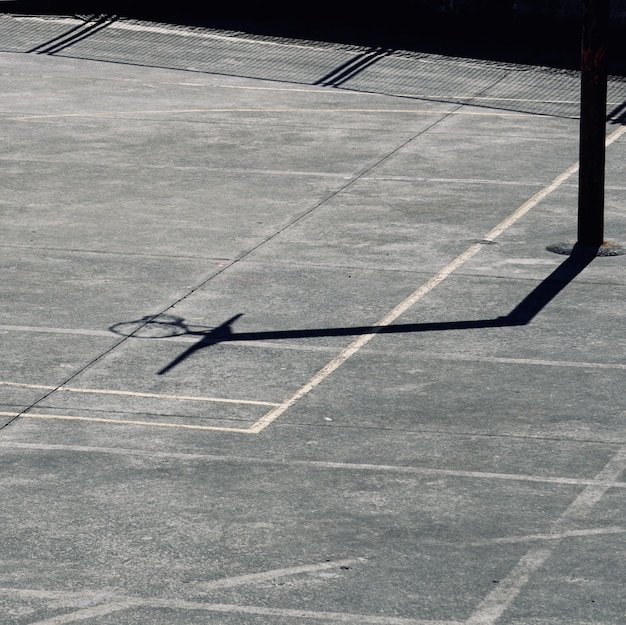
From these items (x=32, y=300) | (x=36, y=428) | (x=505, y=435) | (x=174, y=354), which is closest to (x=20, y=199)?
(x=32, y=300)

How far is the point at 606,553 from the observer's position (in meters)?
10.4

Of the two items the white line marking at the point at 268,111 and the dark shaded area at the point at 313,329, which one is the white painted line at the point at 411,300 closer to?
the dark shaded area at the point at 313,329

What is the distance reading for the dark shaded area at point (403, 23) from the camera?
32906 millimetres

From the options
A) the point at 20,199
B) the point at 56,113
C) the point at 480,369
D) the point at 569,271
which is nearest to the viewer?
the point at 480,369

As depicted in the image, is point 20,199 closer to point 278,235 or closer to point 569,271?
point 278,235

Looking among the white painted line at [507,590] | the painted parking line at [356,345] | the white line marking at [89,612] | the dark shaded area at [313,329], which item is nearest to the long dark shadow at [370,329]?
the dark shaded area at [313,329]

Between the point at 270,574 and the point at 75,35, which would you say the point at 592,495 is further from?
the point at 75,35

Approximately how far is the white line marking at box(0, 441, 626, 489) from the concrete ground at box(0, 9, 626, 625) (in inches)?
1.3

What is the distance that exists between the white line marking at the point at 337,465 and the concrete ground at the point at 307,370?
34 millimetres

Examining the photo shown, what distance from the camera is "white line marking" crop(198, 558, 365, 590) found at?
999cm

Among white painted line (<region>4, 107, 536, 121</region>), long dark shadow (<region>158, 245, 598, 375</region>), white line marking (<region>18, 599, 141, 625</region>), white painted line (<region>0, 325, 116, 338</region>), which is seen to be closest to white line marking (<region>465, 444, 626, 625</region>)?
white line marking (<region>18, 599, 141, 625</region>)

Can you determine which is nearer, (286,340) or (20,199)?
(286,340)

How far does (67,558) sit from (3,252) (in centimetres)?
876

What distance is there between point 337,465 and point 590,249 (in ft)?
25.3
